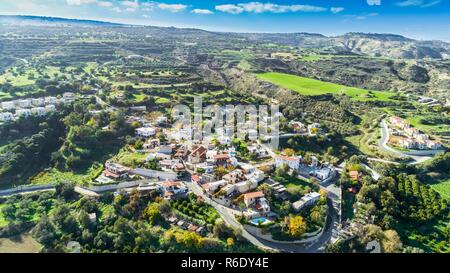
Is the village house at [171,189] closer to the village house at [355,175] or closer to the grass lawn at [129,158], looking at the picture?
the grass lawn at [129,158]

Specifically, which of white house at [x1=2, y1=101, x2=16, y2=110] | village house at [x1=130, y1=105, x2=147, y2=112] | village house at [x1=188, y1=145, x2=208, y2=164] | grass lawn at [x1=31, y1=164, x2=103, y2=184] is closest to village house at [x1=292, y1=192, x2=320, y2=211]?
village house at [x1=188, y1=145, x2=208, y2=164]

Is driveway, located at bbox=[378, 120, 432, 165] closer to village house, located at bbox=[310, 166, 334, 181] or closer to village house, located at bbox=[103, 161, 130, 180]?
village house, located at bbox=[310, 166, 334, 181]

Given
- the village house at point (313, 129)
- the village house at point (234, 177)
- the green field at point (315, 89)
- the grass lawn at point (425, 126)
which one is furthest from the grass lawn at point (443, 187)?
the green field at point (315, 89)

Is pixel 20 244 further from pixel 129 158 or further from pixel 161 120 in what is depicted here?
pixel 161 120

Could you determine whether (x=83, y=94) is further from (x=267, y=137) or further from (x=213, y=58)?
(x=213, y=58)

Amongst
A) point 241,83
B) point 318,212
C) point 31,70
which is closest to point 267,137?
point 318,212
